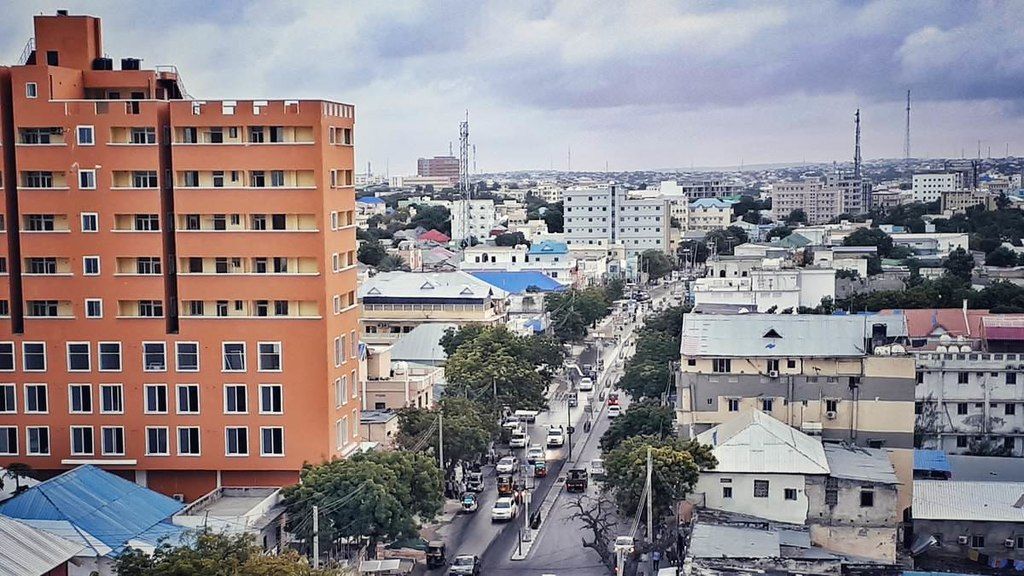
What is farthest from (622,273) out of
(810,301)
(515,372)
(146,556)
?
(146,556)

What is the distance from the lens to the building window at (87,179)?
36312 millimetres

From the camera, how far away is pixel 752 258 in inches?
3474

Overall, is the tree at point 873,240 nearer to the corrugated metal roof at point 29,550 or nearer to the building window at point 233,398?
the building window at point 233,398

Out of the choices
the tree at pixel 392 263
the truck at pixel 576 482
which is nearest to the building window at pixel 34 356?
the truck at pixel 576 482

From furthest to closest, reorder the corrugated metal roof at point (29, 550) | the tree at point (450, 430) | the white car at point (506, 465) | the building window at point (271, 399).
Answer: the white car at point (506, 465), the tree at point (450, 430), the building window at point (271, 399), the corrugated metal roof at point (29, 550)

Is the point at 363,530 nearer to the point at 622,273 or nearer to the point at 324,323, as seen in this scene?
the point at 324,323

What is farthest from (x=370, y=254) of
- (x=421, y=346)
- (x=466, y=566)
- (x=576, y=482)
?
(x=466, y=566)

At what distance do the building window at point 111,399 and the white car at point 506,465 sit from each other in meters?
16.0

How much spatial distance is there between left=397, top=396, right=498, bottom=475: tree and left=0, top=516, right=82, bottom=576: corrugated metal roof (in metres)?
15.3

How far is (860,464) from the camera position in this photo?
3866cm

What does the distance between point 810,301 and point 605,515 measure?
3260 cm

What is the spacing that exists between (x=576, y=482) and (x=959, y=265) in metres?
56.3

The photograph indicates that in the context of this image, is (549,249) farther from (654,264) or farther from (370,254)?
(654,264)

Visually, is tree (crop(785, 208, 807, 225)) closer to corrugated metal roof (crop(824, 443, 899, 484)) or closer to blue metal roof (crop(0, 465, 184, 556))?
corrugated metal roof (crop(824, 443, 899, 484))
